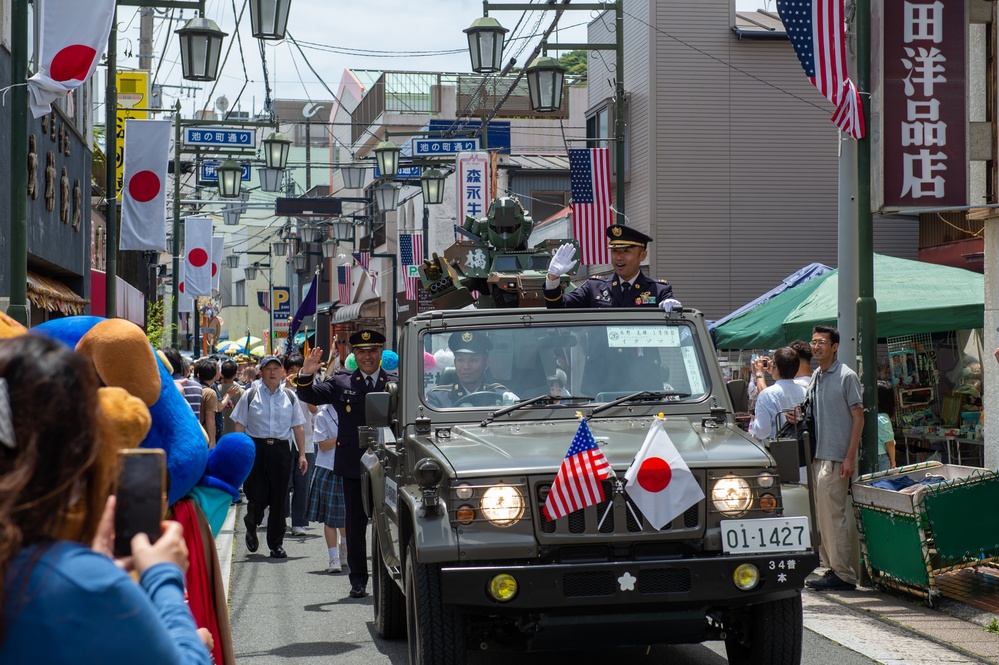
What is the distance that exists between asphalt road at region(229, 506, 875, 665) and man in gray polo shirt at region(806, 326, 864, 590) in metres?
1.78

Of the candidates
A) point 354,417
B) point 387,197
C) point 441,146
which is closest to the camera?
point 354,417

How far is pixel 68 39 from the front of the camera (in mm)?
10281

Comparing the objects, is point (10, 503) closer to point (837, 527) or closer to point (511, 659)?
point (511, 659)

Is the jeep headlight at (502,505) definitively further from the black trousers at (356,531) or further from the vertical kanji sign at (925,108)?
the vertical kanji sign at (925,108)

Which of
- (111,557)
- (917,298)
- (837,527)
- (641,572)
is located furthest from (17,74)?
(917,298)

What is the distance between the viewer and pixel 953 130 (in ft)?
31.8

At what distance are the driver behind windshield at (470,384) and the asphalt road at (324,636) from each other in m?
1.58

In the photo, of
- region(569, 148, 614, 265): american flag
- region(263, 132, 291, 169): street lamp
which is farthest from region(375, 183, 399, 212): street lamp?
region(569, 148, 614, 265): american flag

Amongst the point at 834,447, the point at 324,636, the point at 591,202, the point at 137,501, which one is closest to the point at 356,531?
the point at 324,636

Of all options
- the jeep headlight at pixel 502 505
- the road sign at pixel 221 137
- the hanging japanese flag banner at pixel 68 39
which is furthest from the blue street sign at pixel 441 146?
the jeep headlight at pixel 502 505

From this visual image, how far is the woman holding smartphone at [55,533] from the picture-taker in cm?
197

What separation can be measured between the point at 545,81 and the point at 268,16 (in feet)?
15.1

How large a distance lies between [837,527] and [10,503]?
8.20 metres

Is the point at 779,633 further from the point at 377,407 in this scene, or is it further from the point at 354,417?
the point at 354,417
